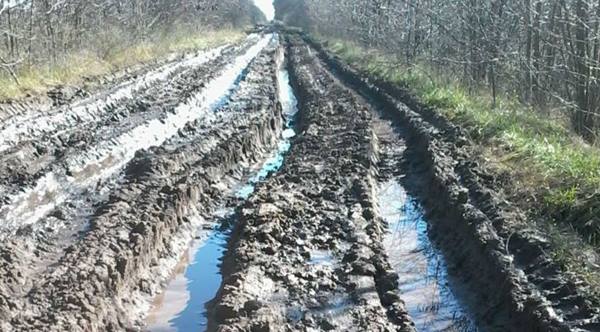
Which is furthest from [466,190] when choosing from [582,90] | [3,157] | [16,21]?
[16,21]

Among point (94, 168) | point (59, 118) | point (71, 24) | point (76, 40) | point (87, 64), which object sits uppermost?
point (71, 24)

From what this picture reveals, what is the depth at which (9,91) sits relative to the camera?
14242 millimetres

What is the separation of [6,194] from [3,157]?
157 cm

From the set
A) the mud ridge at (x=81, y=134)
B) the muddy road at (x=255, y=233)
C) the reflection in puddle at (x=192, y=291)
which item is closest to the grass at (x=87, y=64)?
the muddy road at (x=255, y=233)

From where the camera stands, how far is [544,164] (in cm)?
934

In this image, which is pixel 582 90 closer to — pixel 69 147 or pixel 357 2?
pixel 69 147

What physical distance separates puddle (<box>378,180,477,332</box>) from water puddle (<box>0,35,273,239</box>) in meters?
4.23

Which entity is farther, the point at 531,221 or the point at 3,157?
the point at 3,157

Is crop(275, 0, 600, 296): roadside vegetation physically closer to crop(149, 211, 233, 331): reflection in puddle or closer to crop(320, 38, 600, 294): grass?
crop(320, 38, 600, 294): grass

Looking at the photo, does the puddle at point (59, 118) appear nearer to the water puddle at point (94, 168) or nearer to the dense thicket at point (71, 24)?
the water puddle at point (94, 168)

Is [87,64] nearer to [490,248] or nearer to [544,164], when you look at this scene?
[544,164]

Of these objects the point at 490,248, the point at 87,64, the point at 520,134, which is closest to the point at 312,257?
the point at 490,248

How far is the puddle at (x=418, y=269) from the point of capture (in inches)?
250

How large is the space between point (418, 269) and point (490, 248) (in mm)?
915
